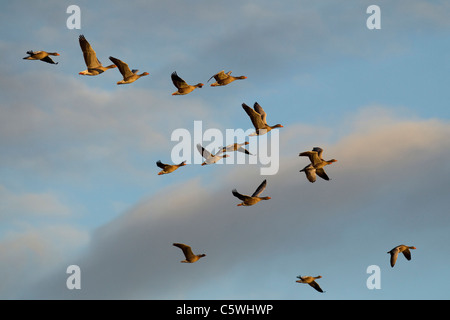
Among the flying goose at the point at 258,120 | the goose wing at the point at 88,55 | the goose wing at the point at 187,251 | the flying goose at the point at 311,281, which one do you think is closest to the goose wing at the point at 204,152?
the flying goose at the point at 258,120

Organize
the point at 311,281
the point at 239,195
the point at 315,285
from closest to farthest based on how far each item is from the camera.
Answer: the point at 239,195, the point at 311,281, the point at 315,285

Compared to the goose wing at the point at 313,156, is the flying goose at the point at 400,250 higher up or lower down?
lower down

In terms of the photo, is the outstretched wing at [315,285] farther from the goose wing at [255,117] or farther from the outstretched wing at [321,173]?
the goose wing at [255,117]

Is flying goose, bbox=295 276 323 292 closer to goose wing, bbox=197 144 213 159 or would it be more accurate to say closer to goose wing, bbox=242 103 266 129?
goose wing, bbox=197 144 213 159

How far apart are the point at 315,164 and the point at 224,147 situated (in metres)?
5.09

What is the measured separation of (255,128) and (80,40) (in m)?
10.2

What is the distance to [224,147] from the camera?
46.4 meters

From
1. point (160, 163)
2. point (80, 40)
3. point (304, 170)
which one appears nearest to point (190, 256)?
point (160, 163)

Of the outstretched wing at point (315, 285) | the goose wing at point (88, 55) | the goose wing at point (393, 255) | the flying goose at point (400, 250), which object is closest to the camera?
the goose wing at point (88, 55)

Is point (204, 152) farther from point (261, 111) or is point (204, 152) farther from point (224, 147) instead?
point (261, 111)

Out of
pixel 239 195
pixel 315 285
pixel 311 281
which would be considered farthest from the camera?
pixel 315 285

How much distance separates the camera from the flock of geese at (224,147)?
43781mm

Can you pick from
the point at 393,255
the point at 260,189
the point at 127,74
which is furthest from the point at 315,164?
the point at 127,74
